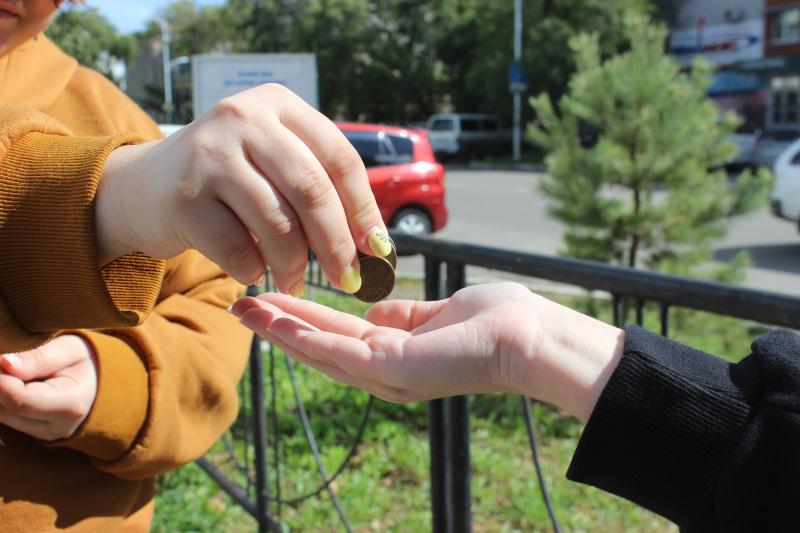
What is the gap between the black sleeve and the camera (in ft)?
2.80

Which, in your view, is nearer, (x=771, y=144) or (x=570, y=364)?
(x=570, y=364)

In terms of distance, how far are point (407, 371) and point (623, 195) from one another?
4.02 m

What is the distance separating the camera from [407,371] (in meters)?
1.01

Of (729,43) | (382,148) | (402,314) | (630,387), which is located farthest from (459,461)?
(729,43)

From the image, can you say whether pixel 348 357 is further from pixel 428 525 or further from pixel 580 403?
pixel 428 525

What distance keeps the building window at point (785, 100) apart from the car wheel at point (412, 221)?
93.9 ft

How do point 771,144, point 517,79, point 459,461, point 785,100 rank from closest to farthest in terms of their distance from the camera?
point 459,461
point 771,144
point 517,79
point 785,100

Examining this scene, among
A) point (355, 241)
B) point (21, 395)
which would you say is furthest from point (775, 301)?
point (21, 395)

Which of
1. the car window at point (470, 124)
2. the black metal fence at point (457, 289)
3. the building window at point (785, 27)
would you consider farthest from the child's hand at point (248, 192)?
the building window at point (785, 27)

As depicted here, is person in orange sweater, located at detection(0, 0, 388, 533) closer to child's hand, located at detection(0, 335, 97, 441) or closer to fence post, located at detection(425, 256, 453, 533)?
child's hand, located at detection(0, 335, 97, 441)

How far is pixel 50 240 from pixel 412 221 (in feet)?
30.6

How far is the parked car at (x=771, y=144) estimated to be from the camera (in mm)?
19141

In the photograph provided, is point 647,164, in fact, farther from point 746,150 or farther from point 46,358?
point 746,150

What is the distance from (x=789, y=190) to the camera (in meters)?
9.98
